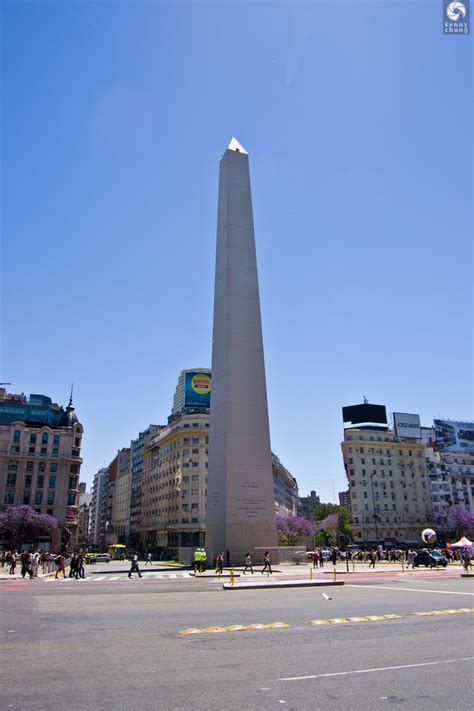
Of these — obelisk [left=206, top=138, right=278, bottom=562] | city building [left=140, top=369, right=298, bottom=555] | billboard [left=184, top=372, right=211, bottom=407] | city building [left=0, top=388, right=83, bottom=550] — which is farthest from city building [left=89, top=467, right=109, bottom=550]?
obelisk [left=206, top=138, right=278, bottom=562]

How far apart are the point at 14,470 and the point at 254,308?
6479 centimetres

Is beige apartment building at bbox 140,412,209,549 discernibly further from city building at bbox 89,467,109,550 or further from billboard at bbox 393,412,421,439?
city building at bbox 89,467,109,550

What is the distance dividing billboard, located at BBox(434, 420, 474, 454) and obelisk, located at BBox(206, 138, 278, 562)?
7354cm

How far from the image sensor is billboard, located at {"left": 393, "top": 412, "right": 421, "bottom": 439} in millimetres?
100938

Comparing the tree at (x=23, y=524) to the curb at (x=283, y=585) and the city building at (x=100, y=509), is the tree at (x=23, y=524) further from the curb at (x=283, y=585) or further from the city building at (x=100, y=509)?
the city building at (x=100, y=509)

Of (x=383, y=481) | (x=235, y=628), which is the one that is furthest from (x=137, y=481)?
(x=235, y=628)

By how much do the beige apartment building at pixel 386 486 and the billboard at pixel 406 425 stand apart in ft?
4.62

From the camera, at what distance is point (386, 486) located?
9519 centimetres

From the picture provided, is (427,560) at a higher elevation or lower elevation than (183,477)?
lower

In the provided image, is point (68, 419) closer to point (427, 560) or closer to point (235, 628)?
point (427, 560)

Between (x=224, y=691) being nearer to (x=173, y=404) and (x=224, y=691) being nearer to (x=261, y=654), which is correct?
(x=261, y=654)

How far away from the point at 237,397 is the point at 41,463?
208 ft

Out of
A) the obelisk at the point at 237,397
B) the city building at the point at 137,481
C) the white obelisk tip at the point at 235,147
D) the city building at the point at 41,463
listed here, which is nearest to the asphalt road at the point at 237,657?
the obelisk at the point at 237,397

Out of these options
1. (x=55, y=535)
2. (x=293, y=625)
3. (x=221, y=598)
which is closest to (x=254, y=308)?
(x=221, y=598)
